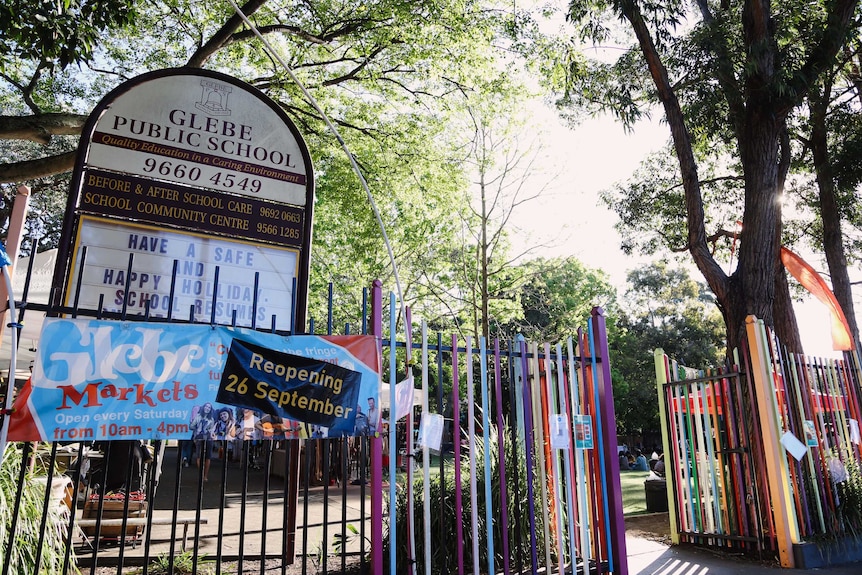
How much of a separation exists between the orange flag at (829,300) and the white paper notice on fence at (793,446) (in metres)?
4.40

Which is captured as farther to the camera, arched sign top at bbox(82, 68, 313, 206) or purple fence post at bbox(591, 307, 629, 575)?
purple fence post at bbox(591, 307, 629, 575)

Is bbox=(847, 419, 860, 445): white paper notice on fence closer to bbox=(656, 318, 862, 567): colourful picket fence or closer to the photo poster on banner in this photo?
bbox=(656, 318, 862, 567): colourful picket fence

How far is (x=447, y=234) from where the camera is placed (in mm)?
19125

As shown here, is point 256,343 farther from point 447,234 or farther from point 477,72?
point 447,234

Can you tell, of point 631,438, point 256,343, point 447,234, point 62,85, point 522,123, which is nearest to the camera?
point 256,343

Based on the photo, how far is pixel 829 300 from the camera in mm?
10391

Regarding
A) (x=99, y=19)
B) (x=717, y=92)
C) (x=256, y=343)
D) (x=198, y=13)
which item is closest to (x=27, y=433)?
(x=256, y=343)

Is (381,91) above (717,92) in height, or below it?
above

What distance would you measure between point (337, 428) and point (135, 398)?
1401mm

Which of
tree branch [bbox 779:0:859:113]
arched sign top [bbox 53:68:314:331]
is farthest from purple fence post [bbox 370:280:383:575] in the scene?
tree branch [bbox 779:0:859:113]

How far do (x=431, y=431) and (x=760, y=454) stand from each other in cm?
472

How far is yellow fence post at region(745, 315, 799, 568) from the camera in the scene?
261 inches

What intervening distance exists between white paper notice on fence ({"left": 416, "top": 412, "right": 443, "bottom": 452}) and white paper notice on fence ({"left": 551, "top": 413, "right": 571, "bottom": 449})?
3.97 feet

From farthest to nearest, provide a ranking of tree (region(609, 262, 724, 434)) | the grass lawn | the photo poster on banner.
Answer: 1. tree (region(609, 262, 724, 434))
2. the grass lawn
3. the photo poster on banner
